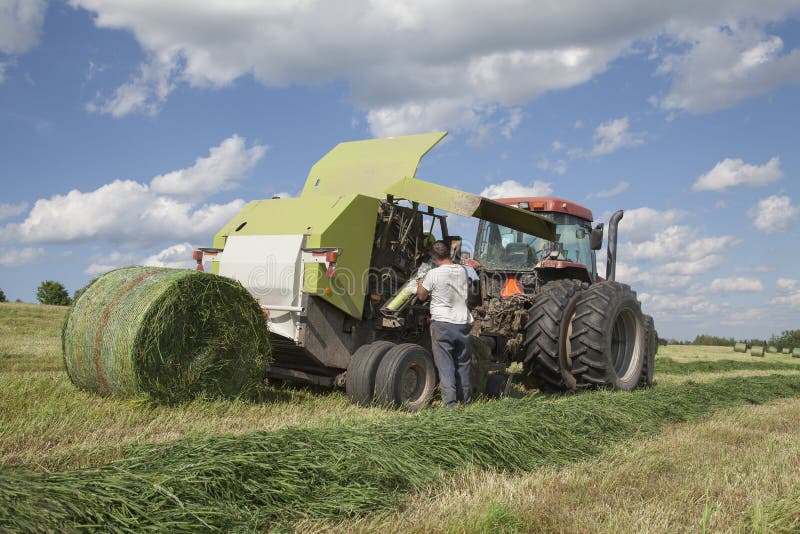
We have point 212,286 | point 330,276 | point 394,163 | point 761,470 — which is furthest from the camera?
point 394,163

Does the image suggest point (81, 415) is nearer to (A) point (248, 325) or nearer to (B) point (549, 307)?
(A) point (248, 325)

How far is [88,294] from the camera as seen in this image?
18.8 ft

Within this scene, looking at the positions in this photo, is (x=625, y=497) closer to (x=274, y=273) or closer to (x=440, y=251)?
(x=440, y=251)

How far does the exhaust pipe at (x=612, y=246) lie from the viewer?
10.0 metres

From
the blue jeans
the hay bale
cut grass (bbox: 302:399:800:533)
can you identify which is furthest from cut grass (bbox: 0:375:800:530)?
the hay bale

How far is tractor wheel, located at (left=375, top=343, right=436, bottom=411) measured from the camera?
6000 millimetres

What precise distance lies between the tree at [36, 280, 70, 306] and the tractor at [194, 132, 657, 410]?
30476mm

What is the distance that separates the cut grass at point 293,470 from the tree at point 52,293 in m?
33.6

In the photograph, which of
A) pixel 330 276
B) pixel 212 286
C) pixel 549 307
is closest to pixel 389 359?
pixel 330 276

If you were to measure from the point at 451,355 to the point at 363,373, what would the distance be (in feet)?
2.68

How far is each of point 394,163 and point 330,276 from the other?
1.82 metres

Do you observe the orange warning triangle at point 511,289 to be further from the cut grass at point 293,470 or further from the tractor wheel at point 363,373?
the cut grass at point 293,470

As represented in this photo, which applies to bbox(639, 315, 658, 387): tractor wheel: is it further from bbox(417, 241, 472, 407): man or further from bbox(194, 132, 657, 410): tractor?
bbox(417, 241, 472, 407): man

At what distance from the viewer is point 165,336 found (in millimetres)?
5230
